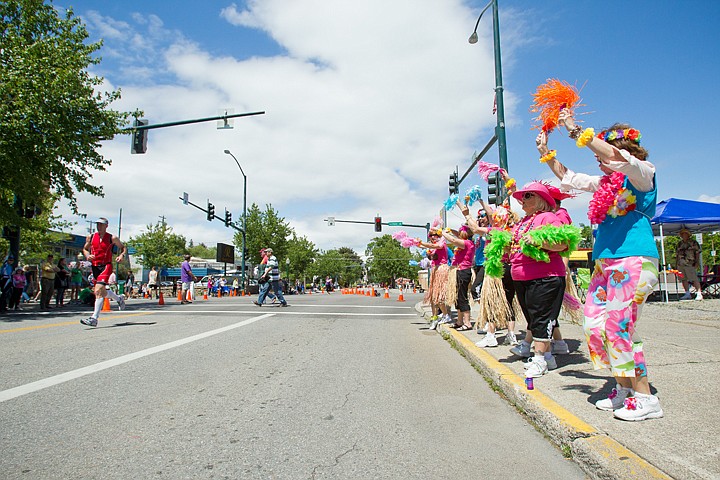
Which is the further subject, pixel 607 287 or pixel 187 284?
pixel 187 284

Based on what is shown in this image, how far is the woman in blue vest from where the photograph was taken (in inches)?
112

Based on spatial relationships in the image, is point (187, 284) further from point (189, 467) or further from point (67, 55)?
point (189, 467)

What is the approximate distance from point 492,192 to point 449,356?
7633mm

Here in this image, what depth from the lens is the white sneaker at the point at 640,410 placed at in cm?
279

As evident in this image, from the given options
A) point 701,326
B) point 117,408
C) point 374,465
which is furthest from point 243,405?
point 701,326

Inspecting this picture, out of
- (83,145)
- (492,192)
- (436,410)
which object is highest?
(83,145)

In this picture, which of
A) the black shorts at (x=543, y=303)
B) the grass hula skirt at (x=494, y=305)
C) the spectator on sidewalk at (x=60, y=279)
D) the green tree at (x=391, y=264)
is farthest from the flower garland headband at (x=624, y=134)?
the green tree at (x=391, y=264)

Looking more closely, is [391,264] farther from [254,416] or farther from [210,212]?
[254,416]

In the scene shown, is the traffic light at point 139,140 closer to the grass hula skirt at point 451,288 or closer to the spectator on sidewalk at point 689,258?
the grass hula skirt at point 451,288

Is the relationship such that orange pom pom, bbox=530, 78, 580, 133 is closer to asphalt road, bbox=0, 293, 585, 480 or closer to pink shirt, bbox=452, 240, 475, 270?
asphalt road, bbox=0, 293, 585, 480

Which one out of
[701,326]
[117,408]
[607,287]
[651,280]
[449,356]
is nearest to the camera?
[651,280]

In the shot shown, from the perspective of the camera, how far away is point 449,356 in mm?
5891

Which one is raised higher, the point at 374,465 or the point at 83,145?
the point at 83,145

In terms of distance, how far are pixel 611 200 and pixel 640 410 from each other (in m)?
1.37
